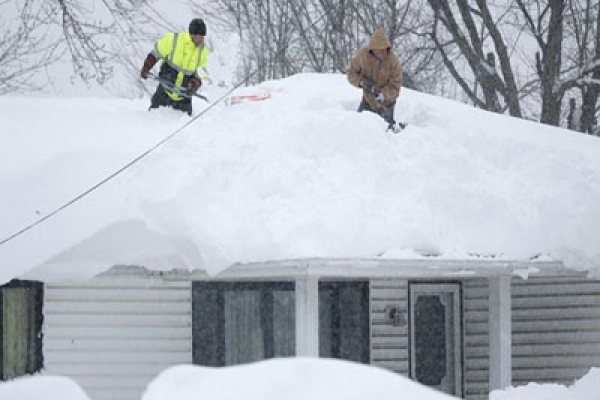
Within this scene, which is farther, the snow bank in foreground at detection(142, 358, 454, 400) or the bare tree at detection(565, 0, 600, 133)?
the bare tree at detection(565, 0, 600, 133)

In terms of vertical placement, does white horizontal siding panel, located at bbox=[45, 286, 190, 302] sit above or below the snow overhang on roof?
below

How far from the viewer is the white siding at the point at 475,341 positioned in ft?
49.3

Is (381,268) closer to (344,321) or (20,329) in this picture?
(344,321)

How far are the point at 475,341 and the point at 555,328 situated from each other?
4.06ft

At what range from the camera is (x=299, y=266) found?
11023mm

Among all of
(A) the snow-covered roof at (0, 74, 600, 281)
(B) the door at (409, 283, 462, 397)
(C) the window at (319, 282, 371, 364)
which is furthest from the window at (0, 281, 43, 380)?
(B) the door at (409, 283, 462, 397)

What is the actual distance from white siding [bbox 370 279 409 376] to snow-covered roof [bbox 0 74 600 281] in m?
2.29

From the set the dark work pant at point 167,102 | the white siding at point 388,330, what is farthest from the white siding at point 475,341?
the dark work pant at point 167,102

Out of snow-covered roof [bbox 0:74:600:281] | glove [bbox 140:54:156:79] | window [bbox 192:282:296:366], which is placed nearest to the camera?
snow-covered roof [bbox 0:74:600:281]

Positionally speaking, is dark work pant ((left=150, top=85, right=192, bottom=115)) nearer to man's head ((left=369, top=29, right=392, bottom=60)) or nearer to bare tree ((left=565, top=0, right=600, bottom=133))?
man's head ((left=369, top=29, right=392, bottom=60))

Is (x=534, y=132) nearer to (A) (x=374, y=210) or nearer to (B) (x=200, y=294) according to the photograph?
(A) (x=374, y=210)

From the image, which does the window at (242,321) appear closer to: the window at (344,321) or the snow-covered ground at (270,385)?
the window at (344,321)

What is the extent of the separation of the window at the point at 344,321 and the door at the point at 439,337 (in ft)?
3.58

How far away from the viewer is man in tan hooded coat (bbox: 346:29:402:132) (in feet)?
44.0
